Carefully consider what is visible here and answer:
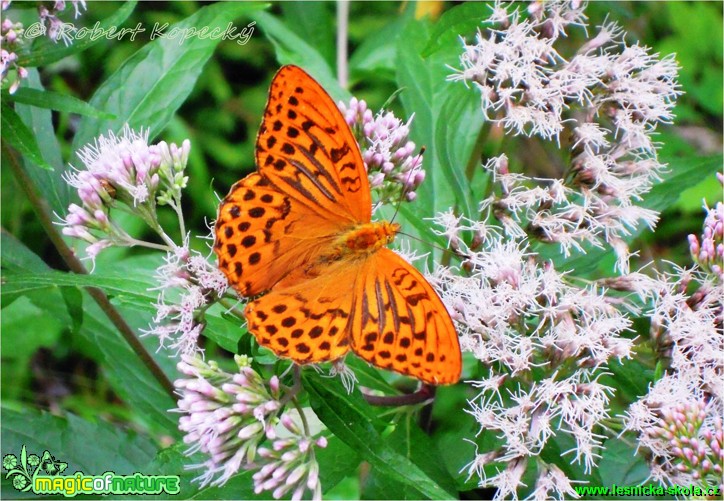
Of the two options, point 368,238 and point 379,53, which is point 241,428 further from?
point 379,53

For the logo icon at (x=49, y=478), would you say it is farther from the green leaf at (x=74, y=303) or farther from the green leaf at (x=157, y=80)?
the green leaf at (x=157, y=80)

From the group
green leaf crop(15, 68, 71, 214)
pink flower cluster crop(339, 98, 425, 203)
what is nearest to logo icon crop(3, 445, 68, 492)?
green leaf crop(15, 68, 71, 214)

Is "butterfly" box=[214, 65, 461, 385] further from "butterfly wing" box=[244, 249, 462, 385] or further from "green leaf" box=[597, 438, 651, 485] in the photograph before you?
"green leaf" box=[597, 438, 651, 485]

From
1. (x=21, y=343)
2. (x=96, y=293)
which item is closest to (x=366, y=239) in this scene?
(x=96, y=293)

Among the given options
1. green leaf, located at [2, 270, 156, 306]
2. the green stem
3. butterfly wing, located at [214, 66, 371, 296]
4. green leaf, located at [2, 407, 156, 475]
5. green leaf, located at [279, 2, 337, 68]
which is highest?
green leaf, located at [279, 2, 337, 68]

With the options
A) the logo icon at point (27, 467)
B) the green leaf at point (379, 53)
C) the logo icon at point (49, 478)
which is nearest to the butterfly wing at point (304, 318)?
the logo icon at point (49, 478)

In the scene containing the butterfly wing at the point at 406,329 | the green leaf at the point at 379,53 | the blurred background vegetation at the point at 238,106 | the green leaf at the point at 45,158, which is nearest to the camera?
the butterfly wing at the point at 406,329
